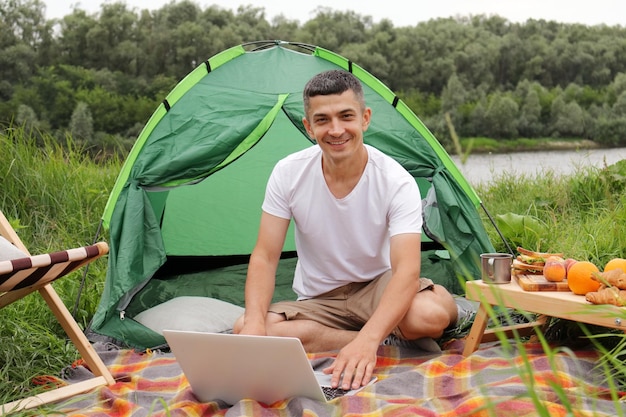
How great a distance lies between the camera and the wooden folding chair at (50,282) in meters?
1.99

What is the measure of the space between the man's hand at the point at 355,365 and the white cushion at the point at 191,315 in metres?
0.89

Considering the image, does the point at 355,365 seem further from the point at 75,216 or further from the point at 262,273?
the point at 75,216

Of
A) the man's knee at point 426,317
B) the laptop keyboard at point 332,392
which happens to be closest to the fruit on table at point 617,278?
the man's knee at point 426,317

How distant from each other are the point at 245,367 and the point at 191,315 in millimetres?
1116

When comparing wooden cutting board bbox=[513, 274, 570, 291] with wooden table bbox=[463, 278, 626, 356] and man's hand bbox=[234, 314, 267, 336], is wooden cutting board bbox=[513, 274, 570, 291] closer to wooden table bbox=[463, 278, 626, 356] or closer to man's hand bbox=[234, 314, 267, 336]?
wooden table bbox=[463, 278, 626, 356]

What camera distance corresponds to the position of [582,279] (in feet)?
7.14

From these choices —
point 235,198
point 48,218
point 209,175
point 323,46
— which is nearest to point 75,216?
point 48,218

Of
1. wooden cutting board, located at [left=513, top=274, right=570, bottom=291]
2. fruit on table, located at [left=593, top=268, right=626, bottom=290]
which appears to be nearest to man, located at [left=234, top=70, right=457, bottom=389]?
wooden cutting board, located at [left=513, top=274, right=570, bottom=291]

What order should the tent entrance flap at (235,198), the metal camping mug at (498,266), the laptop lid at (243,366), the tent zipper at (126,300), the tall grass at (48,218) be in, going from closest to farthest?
the laptop lid at (243,366) < the metal camping mug at (498,266) < the tall grass at (48,218) < the tent zipper at (126,300) < the tent entrance flap at (235,198)

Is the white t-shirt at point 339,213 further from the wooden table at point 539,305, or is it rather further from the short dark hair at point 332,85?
the wooden table at point 539,305

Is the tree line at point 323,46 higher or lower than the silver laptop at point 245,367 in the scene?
higher

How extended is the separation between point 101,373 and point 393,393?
37.6 inches

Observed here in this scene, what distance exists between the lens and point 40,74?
1530cm

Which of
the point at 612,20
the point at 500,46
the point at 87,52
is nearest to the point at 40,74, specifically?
the point at 87,52
